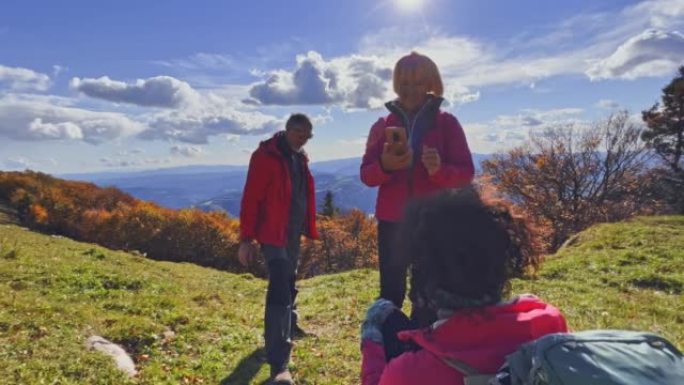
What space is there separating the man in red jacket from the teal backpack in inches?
157

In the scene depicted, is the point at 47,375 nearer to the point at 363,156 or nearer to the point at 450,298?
the point at 363,156

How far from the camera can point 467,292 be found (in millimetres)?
2496

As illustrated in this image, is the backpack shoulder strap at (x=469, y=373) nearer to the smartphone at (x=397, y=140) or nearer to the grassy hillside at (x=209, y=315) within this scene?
the smartphone at (x=397, y=140)

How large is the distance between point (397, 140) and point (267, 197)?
7.57 ft

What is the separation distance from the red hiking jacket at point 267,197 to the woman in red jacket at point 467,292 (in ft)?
11.1

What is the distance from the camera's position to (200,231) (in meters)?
38.8

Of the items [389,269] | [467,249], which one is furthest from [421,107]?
[467,249]

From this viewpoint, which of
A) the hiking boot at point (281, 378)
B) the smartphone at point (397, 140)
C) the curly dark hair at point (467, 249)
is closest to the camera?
the curly dark hair at point (467, 249)

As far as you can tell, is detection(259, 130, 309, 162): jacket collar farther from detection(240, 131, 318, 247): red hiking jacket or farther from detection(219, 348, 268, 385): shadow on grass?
detection(219, 348, 268, 385): shadow on grass

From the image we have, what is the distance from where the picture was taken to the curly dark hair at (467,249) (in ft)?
8.22

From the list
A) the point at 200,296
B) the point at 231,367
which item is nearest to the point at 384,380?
the point at 231,367

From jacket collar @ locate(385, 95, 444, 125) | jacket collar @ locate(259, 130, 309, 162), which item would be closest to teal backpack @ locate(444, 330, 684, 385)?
jacket collar @ locate(385, 95, 444, 125)

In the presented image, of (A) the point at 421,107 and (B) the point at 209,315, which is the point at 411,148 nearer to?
(A) the point at 421,107

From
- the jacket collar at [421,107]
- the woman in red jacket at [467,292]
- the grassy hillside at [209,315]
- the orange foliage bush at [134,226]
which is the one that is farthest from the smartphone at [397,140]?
the orange foliage bush at [134,226]
